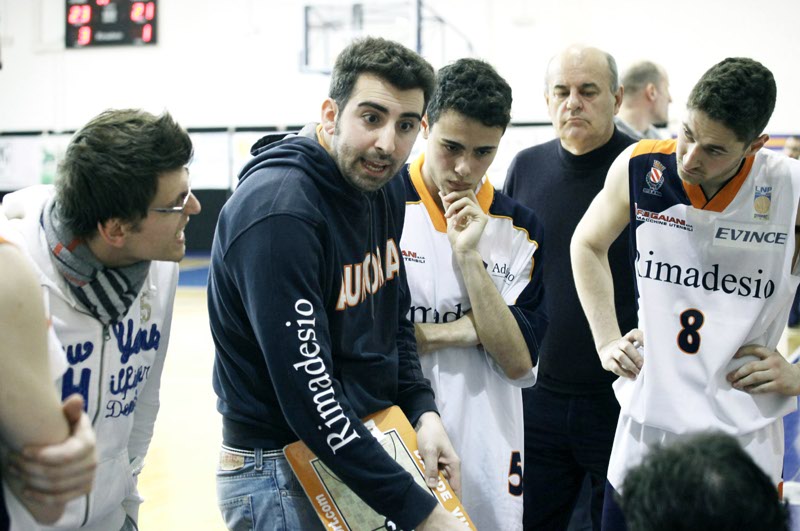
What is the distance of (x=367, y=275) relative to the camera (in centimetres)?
191

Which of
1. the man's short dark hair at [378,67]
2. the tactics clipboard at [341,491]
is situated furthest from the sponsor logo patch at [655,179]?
the tactics clipboard at [341,491]

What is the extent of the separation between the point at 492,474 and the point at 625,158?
3.46 feet

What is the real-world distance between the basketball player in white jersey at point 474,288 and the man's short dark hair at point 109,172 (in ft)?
3.11

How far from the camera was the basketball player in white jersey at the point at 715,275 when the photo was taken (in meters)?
2.17

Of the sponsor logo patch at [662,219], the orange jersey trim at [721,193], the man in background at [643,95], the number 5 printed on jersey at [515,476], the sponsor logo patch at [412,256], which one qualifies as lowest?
the number 5 printed on jersey at [515,476]

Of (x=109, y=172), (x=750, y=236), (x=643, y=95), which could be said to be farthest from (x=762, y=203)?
(x=643, y=95)

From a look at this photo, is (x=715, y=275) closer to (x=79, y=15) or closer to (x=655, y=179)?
(x=655, y=179)

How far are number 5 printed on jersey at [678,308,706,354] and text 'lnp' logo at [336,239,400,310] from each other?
874 millimetres

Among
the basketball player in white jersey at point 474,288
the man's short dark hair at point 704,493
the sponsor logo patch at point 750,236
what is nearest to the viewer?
the man's short dark hair at point 704,493

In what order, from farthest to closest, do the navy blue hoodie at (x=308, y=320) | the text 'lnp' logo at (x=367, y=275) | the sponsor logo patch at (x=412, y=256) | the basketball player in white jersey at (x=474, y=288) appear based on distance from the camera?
1. the sponsor logo patch at (x=412, y=256)
2. the basketball player in white jersey at (x=474, y=288)
3. the text 'lnp' logo at (x=367, y=275)
4. the navy blue hoodie at (x=308, y=320)

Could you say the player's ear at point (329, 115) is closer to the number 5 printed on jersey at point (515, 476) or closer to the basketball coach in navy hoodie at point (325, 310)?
the basketball coach in navy hoodie at point (325, 310)

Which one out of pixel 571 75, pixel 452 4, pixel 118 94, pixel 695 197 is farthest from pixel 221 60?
pixel 695 197

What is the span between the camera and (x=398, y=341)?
2.15 metres

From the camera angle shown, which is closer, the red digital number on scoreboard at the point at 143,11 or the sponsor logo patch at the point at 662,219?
the sponsor logo patch at the point at 662,219
